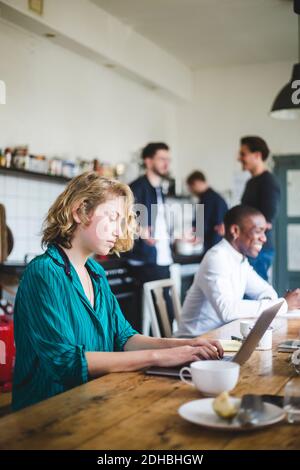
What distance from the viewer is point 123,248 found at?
214cm

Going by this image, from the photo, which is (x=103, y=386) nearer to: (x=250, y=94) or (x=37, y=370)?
(x=37, y=370)

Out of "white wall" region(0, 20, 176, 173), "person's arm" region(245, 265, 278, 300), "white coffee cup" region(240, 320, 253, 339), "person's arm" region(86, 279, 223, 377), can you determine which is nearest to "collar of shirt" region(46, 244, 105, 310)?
"person's arm" region(86, 279, 223, 377)

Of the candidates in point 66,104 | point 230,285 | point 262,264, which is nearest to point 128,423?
point 230,285

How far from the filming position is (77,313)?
1.77 m

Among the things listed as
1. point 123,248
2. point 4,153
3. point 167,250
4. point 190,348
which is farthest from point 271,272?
point 190,348

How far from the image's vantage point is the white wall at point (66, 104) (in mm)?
4285

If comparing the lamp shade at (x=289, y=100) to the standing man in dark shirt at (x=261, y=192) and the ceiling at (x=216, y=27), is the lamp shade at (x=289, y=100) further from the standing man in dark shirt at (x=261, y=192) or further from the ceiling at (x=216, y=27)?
the ceiling at (x=216, y=27)

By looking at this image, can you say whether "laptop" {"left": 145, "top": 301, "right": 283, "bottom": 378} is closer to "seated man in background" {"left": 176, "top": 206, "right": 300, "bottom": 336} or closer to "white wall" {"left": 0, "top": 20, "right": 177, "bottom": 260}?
"seated man in background" {"left": 176, "top": 206, "right": 300, "bottom": 336}

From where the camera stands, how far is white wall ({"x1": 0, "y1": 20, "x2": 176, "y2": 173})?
429 cm

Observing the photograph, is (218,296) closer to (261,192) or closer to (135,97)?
(261,192)

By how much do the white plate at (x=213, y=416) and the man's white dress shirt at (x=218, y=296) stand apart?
1.49 m

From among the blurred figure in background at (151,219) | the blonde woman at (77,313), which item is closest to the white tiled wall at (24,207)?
the blurred figure in background at (151,219)

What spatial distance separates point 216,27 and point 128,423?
4.63 m

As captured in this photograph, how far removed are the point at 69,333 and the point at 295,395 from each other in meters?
0.68
